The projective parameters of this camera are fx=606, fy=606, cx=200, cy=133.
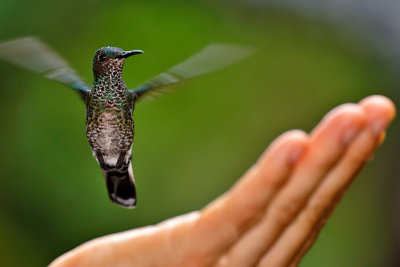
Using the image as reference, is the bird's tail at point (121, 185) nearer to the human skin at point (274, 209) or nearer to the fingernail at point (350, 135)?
the human skin at point (274, 209)

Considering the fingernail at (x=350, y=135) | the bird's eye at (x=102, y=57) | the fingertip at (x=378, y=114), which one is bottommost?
the fingernail at (x=350, y=135)

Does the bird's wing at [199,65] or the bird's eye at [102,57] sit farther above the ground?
the bird's eye at [102,57]

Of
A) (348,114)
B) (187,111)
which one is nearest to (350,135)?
(348,114)

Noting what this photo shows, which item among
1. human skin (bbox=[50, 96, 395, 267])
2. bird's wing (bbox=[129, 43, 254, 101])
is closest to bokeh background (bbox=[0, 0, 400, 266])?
bird's wing (bbox=[129, 43, 254, 101])

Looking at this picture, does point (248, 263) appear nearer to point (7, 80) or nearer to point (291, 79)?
point (7, 80)

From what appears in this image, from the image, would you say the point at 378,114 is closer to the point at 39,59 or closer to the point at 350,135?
the point at 350,135

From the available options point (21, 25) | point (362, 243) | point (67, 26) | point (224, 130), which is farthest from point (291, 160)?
point (362, 243)

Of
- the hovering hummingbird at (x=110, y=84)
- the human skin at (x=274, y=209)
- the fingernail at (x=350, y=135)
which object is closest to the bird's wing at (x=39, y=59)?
the hovering hummingbird at (x=110, y=84)
